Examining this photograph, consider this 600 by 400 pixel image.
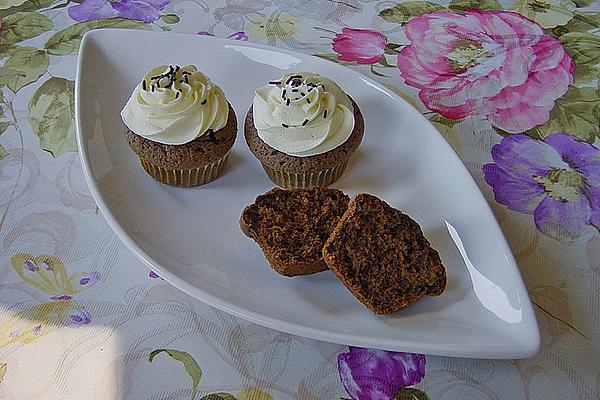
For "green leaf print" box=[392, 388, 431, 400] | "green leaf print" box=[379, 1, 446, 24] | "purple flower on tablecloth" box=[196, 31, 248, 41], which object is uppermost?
"green leaf print" box=[379, 1, 446, 24]

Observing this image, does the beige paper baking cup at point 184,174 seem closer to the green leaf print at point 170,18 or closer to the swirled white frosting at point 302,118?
the swirled white frosting at point 302,118

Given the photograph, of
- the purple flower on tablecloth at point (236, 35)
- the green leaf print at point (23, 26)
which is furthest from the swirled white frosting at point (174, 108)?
the green leaf print at point (23, 26)

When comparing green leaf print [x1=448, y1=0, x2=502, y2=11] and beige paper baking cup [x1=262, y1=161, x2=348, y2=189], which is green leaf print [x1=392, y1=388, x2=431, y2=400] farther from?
green leaf print [x1=448, y1=0, x2=502, y2=11]

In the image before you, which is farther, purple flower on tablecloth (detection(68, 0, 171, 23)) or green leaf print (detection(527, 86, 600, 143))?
purple flower on tablecloth (detection(68, 0, 171, 23))

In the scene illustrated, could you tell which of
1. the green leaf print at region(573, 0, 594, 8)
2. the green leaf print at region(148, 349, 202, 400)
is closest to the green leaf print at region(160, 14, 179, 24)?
the green leaf print at region(148, 349, 202, 400)

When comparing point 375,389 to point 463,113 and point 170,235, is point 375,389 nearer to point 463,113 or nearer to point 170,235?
point 170,235

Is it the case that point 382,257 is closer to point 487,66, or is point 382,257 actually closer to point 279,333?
point 279,333

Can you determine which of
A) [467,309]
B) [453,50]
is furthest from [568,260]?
[453,50]

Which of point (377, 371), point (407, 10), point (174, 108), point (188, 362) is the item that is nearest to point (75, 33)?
point (174, 108)
